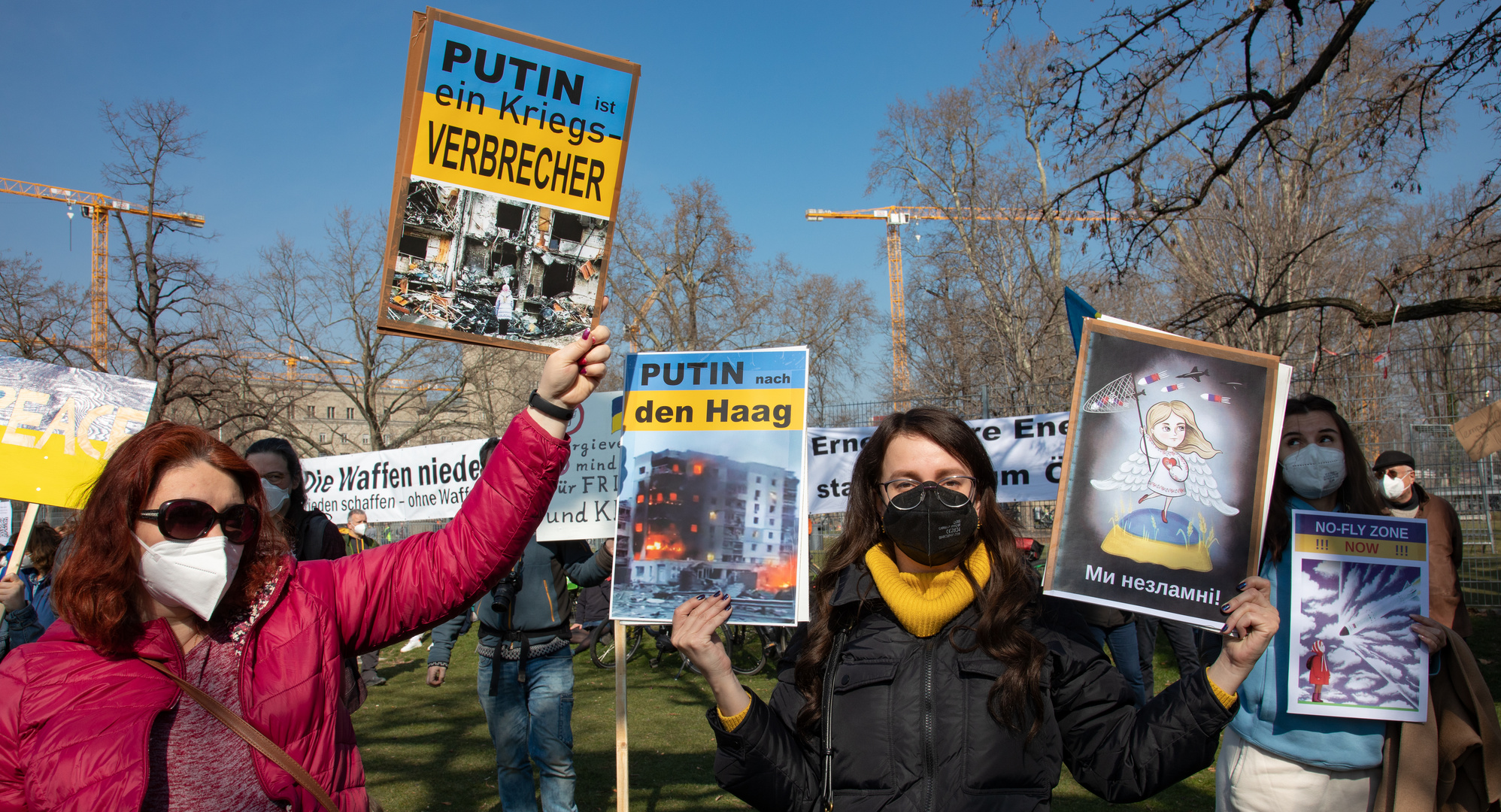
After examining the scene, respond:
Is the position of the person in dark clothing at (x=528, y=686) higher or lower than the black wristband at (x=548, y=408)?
lower

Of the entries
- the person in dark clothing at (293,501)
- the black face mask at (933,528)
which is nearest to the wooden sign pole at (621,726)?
the person in dark clothing at (293,501)

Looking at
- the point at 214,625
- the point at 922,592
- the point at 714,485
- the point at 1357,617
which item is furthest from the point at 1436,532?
the point at 214,625

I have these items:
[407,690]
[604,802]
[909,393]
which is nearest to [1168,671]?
[909,393]

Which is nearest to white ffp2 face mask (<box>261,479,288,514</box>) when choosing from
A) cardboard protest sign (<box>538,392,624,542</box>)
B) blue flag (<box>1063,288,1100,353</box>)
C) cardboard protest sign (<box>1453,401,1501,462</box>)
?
cardboard protest sign (<box>538,392,624,542</box>)

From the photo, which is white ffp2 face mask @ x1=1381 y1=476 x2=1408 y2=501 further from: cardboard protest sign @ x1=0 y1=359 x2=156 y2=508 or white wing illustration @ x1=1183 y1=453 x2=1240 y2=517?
cardboard protest sign @ x1=0 y1=359 x2=156 y2=508

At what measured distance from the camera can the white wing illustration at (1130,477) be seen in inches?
97.9

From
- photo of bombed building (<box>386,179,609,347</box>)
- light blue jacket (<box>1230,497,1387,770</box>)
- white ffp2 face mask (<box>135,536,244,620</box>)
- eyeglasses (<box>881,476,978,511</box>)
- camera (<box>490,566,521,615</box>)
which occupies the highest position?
photo of bombed building (<box>386,179,609,347</box>)

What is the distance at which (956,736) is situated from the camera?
201cm

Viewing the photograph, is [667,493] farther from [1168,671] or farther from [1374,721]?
[1168,671]

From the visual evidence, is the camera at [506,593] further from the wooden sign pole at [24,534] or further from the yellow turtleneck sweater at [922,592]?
the yellow turtleneck sweater at [922,592]

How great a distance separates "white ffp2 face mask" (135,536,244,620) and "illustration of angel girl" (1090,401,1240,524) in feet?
7.40

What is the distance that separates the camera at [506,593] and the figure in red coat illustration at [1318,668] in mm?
3814

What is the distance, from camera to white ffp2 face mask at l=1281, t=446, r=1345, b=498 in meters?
3.02

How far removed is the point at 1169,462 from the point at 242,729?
2.43m
